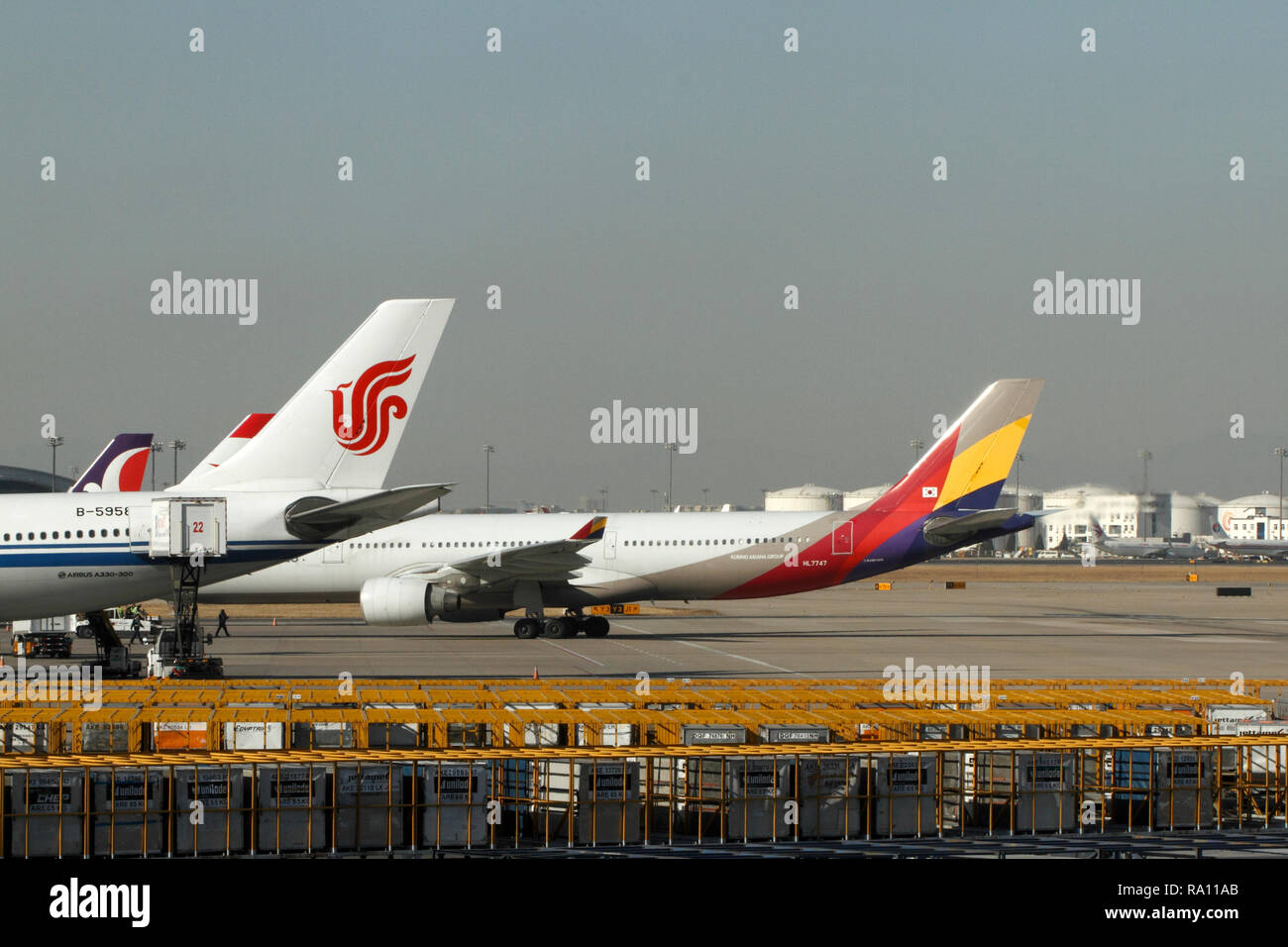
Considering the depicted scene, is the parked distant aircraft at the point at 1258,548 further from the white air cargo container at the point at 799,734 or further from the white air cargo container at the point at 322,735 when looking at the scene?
the white air cargo container at the point at 322,735

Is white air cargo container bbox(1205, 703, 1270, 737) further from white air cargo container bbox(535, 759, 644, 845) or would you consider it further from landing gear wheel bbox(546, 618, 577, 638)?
landing gear wheel bbox(546, 618, 577, 638)

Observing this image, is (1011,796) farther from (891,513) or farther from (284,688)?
(891,513)

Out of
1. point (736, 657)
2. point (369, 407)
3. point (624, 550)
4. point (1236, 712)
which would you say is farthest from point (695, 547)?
point (1236, 712)

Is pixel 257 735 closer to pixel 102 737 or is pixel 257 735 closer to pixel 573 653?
pixel 102 737

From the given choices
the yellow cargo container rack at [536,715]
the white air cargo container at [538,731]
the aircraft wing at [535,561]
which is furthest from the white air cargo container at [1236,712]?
the aircraft wing at [535,561]

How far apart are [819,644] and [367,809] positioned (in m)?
35.9

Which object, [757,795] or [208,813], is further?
[757,795]

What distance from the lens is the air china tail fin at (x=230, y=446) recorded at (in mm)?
36031

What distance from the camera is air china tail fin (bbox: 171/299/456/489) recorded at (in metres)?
34.2

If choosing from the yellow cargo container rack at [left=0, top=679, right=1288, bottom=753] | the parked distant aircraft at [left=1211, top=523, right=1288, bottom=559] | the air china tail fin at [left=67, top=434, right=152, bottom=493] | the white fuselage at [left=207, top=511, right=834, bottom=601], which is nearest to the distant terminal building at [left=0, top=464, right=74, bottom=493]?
the air china tail fin at [left=67, top=434, right=152, bottom=493]

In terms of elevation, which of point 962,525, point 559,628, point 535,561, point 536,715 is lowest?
point 559,628

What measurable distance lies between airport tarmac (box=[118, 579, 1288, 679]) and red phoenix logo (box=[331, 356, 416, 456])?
7.08 metres

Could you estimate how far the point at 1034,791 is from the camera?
17.0 metres
